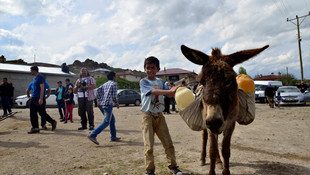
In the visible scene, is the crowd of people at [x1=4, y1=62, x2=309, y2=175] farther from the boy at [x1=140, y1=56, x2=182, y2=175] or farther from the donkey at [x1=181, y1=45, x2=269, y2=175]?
the donkey at [x1=181, y1=45, x2=269, y2=175]

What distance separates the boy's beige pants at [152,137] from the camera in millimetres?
3098

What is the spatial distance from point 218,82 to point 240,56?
66cm

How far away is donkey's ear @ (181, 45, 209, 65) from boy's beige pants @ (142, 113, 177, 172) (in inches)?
45.3

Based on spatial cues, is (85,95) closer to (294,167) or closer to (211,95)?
(211,95)

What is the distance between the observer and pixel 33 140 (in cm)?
601

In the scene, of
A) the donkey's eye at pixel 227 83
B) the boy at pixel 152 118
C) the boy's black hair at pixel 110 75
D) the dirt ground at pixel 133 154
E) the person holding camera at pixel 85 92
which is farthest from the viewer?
the person holding camera at pixel 85 92

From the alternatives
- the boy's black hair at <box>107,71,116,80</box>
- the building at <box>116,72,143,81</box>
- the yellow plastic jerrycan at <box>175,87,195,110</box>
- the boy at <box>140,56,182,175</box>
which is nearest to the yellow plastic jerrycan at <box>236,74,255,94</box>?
the yellow plastic jerrycan at <box>175,87,195,110</box>

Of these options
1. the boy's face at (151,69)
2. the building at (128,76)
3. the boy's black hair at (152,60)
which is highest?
the building at (128,76)

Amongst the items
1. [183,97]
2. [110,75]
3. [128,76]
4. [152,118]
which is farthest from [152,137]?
[128,76]

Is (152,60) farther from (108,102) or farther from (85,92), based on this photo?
(85,92)

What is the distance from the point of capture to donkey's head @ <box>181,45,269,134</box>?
7.18 ft

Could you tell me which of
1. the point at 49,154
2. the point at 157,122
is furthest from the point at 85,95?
the point at 157,122

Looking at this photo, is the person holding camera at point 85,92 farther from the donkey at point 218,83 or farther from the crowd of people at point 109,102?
the donkey at point 218,83

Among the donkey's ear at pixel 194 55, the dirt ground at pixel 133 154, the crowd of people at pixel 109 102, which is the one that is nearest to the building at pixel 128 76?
the crowd of people at pixel 109 102
